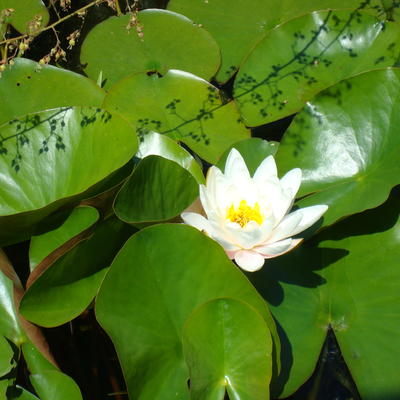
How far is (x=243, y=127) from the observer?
2197mm

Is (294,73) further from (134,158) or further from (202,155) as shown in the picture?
(134,158)

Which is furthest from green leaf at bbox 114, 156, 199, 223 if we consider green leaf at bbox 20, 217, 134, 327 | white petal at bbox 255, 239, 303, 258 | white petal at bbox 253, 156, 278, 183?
white petal at bbox 255, 239, 303, 258

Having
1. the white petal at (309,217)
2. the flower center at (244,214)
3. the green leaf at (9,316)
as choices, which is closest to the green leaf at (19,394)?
the green leaf at (9,316)

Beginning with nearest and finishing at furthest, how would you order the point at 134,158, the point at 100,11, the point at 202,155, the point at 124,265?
Result: the point at 124,265 → the point at 134,158 → the point at 202,155 → the point at 100,11

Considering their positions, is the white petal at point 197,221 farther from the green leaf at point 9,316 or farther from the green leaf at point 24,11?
the green leaf at point 24,11

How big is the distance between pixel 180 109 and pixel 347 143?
27.8 inches

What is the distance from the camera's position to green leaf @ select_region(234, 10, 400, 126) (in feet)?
7.07

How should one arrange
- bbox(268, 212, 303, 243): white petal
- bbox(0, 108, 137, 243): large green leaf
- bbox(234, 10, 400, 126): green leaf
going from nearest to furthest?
bbox(268, 212, 303, 243): white petal → bbox(0, 108, 137, 243): large green leaf → bbox(234, 10, 400, 126): green leaf

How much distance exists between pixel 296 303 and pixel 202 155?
2.42 ft

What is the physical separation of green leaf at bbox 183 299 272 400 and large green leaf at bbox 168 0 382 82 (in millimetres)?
1301

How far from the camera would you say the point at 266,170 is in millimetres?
1699

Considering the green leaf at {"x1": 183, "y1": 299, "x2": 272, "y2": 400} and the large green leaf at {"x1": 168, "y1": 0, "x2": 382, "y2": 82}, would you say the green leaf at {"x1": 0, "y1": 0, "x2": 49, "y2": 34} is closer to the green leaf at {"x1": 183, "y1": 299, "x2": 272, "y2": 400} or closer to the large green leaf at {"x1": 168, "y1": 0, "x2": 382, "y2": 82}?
the large green leaf at {"x1": 168, "y1": 0, "x2": 382, "y2": 82}

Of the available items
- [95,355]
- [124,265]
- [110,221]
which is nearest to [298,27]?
[110,221]

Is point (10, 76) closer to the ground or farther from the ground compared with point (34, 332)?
farther from the ground
